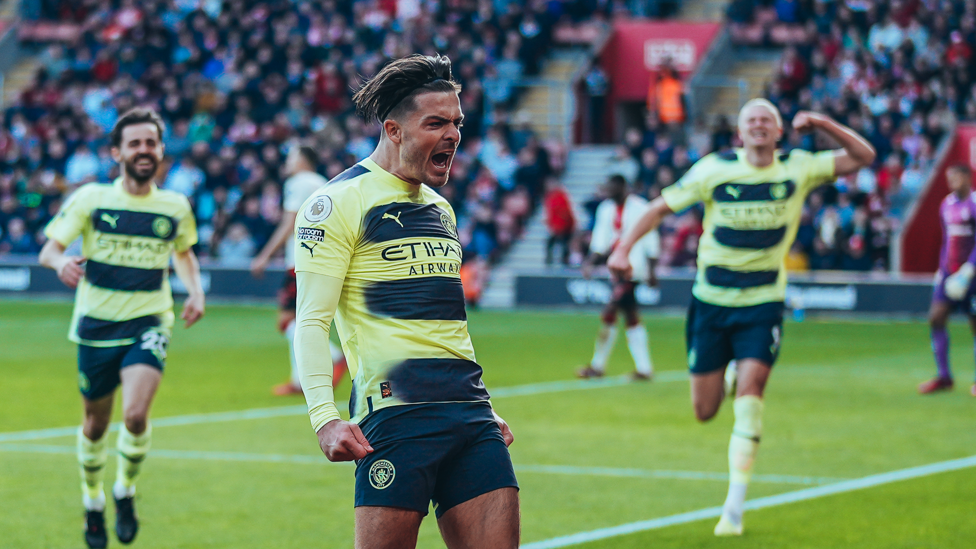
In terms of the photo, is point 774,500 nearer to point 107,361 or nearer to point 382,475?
point 107,361

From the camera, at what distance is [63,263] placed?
7.07 metres

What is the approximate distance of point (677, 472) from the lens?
9.30m

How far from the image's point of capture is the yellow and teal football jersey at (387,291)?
4.28m

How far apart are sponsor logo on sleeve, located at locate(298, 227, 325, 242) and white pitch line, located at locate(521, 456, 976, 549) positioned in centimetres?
323

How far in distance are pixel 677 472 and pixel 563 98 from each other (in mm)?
22000

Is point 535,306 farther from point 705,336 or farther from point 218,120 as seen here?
point 705,336

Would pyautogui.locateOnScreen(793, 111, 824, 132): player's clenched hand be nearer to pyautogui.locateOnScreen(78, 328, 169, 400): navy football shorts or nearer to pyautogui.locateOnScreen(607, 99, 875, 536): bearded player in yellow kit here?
pyautogui.locateOnScreen(607, 99, 875, 536): bearded player in yellow kit

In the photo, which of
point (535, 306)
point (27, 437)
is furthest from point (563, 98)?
point (27, 437)

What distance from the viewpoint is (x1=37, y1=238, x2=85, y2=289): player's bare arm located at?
691 centimetres

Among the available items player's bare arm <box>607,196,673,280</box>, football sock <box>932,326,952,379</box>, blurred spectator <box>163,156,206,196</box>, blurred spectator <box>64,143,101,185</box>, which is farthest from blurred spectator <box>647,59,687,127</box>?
player's bare arm <box>607,196,673,280</box>

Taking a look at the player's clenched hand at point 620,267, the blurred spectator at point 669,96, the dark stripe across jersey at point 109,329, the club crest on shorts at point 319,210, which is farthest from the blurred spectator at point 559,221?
the club crest on shorts at point 319,210

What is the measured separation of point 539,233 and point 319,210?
24113mm

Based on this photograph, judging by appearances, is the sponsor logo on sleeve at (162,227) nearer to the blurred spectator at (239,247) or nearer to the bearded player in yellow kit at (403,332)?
the bearded player in yellow kit at (403,332)

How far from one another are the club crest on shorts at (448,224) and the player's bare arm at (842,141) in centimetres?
329
